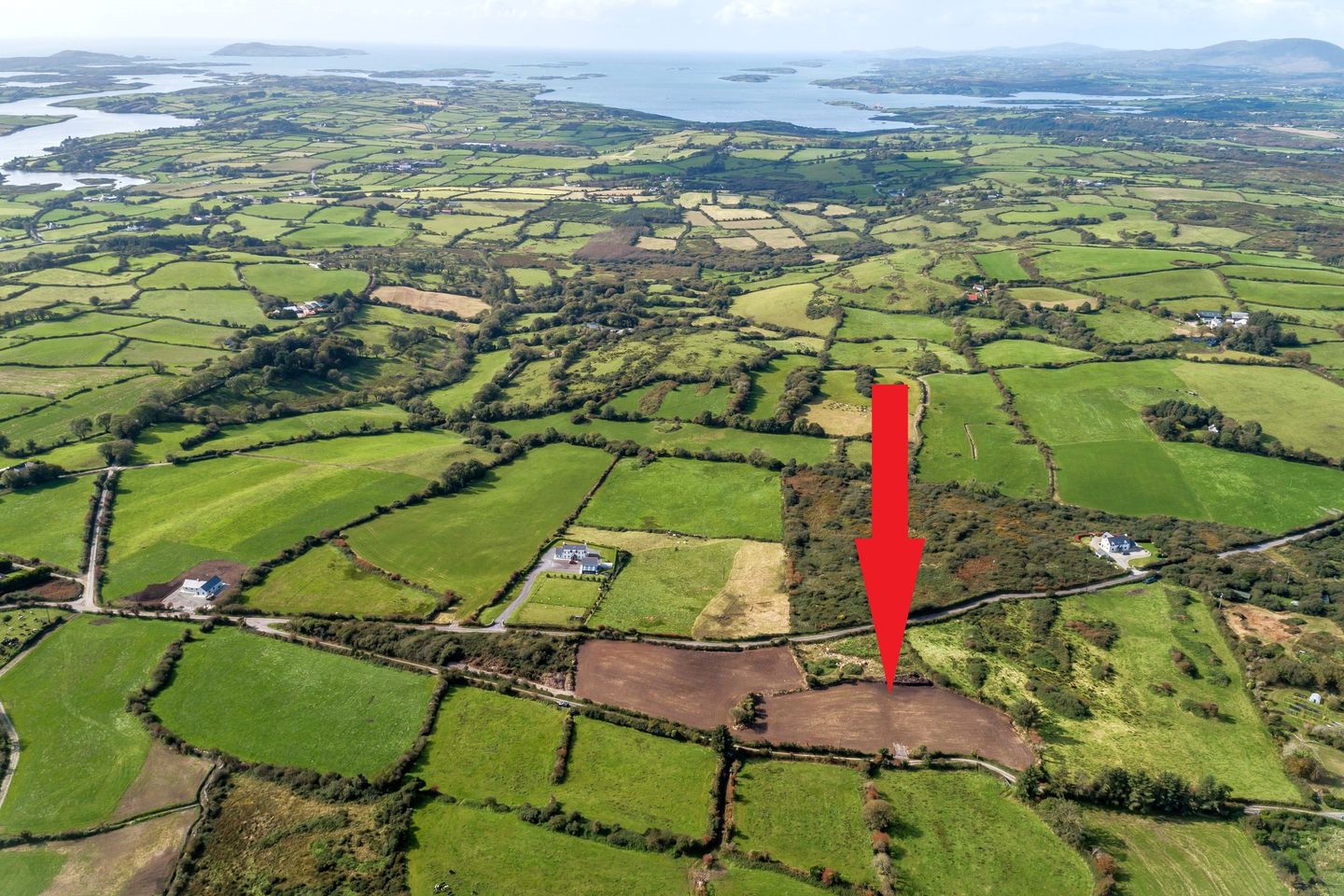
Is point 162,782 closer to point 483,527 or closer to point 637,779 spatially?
point 637,779

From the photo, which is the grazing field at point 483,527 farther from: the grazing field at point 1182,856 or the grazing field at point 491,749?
the grazing field at point 1182,856

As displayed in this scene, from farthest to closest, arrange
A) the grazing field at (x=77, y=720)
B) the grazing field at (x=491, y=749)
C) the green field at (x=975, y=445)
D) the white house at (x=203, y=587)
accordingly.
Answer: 1. the green field at (x=975, y=445)
2. the white house at (x=203, y=587)
3. the grazing field at (x=491, y=749)
4. the grazing field at (x=77, y=720)

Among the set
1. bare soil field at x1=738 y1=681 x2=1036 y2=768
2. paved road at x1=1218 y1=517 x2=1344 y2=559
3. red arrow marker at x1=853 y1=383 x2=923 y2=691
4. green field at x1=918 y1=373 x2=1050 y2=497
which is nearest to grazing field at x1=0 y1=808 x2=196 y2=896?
bare soil field at x1=738 y1=681 x2=1036 y2=768

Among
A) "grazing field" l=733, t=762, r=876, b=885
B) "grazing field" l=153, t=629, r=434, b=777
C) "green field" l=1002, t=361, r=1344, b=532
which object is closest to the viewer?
"grazing field" l=733, t=762, r=876, b=885

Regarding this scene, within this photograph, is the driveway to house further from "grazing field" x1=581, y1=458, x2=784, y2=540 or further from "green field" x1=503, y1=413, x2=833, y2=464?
"green field" x1=503, y1=413, x2=833, y2=464

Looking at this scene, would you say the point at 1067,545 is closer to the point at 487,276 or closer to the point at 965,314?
the point at 965,314

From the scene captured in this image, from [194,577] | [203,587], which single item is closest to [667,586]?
[203,587]

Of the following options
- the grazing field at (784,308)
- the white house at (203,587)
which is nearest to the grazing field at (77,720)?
the white house at (203,587)
